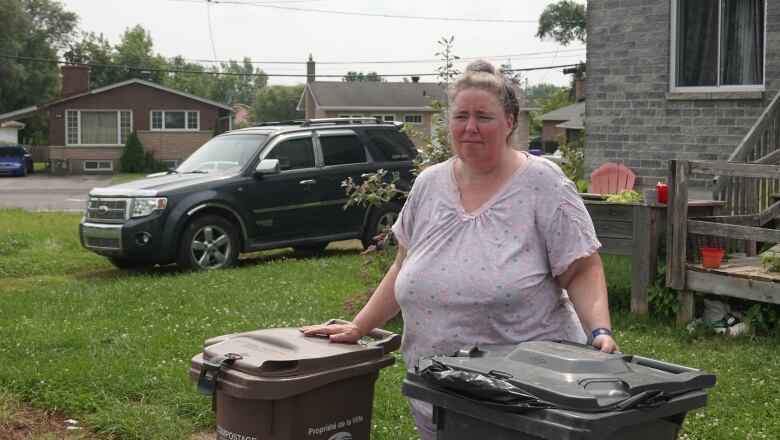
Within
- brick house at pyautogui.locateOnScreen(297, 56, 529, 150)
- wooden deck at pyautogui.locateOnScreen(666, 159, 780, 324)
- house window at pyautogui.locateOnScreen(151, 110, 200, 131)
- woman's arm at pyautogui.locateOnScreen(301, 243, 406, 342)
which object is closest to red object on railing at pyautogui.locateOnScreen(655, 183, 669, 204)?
wooden deck at pyautogui.locateOnScreen(666, 159, 780, 324)

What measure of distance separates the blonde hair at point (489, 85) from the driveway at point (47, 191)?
2212cm

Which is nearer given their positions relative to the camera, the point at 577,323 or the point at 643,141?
the point at 577,323

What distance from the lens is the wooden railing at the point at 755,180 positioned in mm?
8944

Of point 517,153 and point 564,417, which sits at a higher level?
point 517,153

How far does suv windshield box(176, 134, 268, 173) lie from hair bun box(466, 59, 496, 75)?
30.3ft

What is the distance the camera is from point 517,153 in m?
3.48

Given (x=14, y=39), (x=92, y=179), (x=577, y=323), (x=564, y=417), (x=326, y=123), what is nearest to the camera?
(x=564, y=417)

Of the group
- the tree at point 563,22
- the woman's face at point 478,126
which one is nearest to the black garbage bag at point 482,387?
the woman's face at point 478,126

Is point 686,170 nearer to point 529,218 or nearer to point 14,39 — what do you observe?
point 529,218

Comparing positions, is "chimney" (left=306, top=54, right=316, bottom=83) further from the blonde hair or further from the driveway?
the blonde hair

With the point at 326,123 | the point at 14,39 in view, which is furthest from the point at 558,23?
the point at 326,123

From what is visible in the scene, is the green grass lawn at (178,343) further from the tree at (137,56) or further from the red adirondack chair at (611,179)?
the tree at (137,56)

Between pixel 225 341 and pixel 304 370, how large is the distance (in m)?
A: 0.40

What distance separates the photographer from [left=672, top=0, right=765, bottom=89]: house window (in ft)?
37.6
